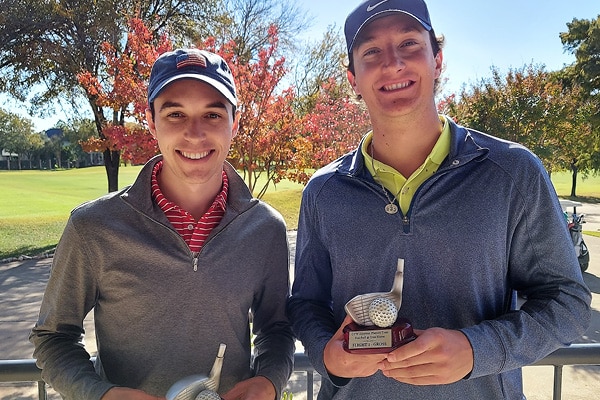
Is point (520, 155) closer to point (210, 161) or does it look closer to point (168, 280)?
point (210, 161)

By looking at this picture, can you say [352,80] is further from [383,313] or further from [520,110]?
[520,110]

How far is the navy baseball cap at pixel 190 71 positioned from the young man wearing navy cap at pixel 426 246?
0.49m

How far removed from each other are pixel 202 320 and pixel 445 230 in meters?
0.87

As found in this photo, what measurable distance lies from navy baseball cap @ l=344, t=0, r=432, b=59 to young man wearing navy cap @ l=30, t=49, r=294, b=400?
0.53 m

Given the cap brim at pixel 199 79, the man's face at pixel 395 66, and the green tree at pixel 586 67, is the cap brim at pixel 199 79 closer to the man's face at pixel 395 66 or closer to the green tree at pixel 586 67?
the man's face at pixel 395 66

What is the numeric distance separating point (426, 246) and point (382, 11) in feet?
2.65

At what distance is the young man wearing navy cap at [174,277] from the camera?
1667 millimetres

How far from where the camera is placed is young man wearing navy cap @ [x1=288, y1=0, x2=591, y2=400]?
4.59 ft

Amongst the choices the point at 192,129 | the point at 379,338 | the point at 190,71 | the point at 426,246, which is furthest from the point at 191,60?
the point at 379,338

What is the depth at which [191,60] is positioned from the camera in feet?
5.95

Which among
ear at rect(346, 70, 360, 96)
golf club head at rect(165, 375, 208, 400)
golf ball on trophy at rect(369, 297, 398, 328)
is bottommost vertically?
golf club head at rect(165, 375, 208, 400)

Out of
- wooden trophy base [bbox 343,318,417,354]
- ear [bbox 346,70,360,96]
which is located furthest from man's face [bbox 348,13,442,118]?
wooden trophy base [bbox 343,318,417,354]

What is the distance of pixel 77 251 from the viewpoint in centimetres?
166

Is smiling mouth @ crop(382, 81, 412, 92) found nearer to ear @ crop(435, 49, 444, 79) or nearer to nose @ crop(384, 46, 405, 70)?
nose @ crop(384, 46, 405, 70)
